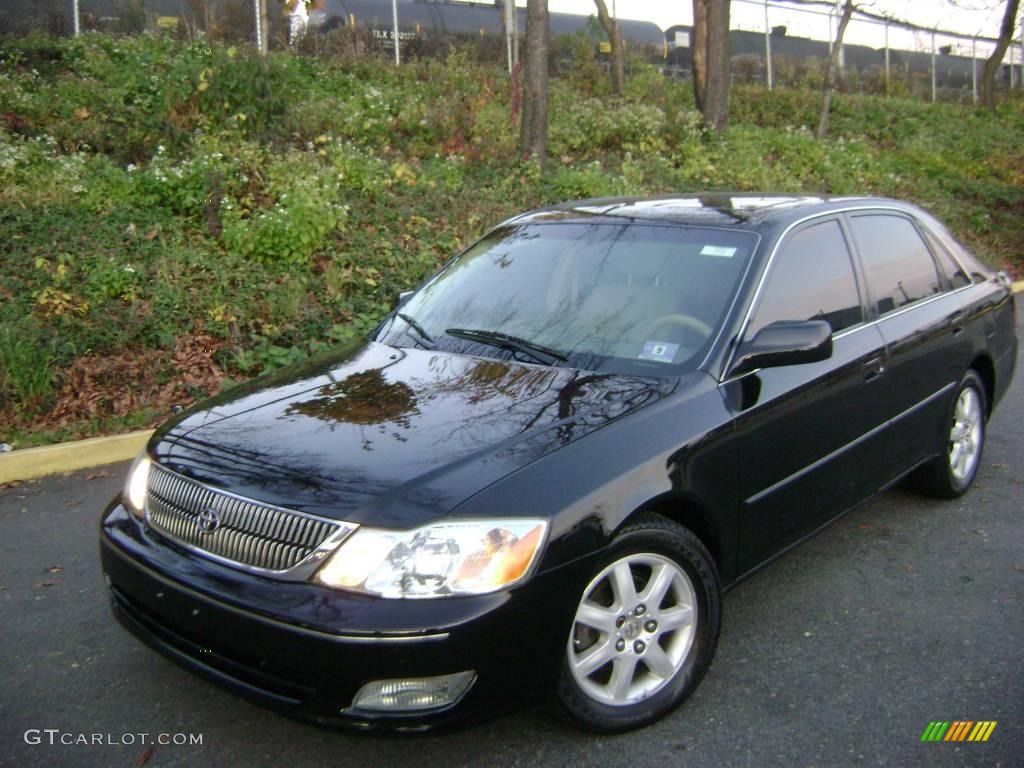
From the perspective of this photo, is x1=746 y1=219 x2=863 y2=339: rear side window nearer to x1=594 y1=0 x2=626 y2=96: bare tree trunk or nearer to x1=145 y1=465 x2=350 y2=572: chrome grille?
x1=145 y1=465 x2=350 y2=572: chrome grille

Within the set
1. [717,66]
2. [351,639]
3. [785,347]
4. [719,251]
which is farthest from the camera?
[717,66]

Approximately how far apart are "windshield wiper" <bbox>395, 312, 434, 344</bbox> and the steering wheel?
3.00ft

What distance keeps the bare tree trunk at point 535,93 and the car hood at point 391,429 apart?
849 centimetres

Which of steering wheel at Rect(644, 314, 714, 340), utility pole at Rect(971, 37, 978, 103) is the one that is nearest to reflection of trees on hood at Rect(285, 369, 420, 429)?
steering wheel at Rect(644, 314, 714, 340)

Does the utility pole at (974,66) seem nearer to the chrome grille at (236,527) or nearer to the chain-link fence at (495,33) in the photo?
the chain-link fence at (495,33)

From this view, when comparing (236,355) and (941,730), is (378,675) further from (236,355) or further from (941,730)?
(236,355)

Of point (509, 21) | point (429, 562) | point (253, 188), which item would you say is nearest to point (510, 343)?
point (429, 562)

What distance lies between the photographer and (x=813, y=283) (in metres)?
4.20

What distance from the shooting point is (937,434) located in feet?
16.3

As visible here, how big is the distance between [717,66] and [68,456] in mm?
11793

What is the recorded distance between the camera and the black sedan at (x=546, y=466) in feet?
9.00

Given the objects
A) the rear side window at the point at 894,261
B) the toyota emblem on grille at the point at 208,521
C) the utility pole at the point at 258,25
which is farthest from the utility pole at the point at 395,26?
the toyota emblem on grille at the point at 208,521

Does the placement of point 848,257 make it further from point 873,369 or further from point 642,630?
point 642,630

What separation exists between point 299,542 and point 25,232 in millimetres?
6551
